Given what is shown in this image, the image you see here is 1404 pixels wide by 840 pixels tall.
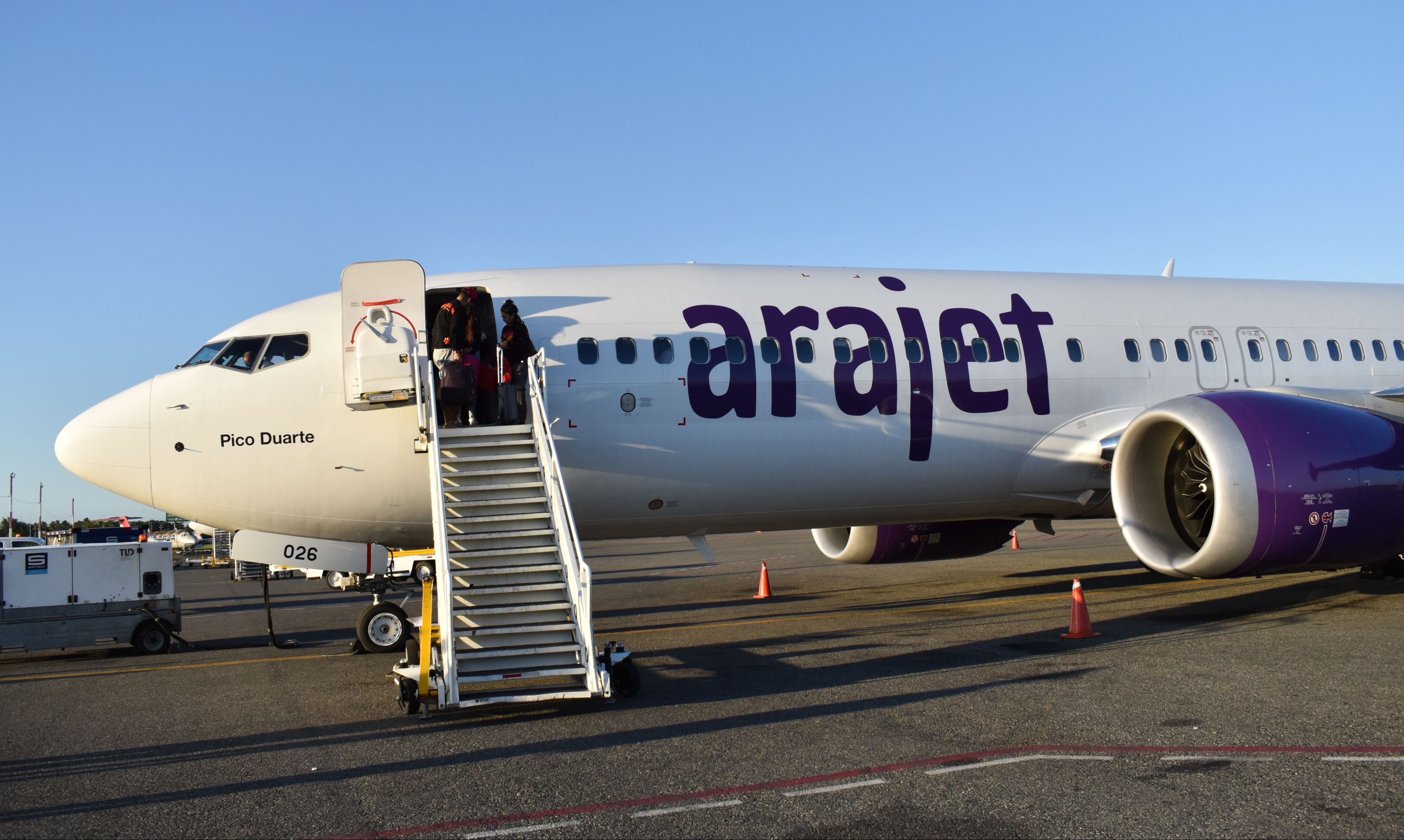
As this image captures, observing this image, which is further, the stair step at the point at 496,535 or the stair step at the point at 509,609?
the stair step at the point at 496,535

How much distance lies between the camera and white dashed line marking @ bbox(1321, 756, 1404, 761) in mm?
6086

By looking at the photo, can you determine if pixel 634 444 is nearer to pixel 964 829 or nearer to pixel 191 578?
pixel 964 829

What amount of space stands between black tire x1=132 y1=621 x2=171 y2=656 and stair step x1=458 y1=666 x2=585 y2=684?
24.8 ft

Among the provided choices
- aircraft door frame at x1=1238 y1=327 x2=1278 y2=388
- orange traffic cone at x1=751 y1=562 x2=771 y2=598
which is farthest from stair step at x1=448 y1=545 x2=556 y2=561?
aircraft door frame at x1=1238 y1=327 x2=1278 y2=388

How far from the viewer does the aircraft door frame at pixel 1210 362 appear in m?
13.8

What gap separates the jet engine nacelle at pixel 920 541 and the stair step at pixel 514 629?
745 cm

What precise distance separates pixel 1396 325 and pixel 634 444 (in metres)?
12.1

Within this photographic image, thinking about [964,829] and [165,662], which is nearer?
[964,829]

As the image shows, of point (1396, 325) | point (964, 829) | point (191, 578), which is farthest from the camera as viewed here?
point (191, 578)

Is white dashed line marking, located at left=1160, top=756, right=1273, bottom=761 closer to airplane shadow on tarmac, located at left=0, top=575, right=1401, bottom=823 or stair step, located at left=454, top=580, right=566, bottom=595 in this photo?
airplane shadow on tarmac, located at left=0, top=575, right=1401, bottom=823

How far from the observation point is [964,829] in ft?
16.6

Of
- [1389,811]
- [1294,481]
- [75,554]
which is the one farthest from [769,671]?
[75,554]

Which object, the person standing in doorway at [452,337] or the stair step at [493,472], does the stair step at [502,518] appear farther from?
the person standing in doorway at [452,337]

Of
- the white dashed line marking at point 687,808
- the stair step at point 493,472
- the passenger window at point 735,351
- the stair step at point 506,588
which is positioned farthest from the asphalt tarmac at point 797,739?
the passenger window at point 735,351
